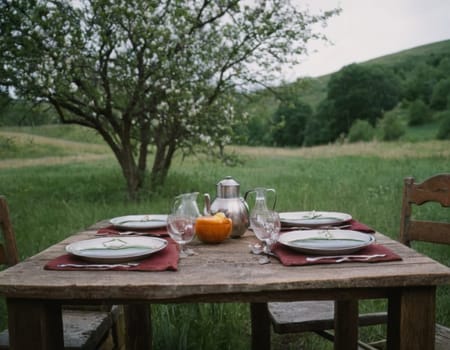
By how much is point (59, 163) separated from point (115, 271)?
30.5ft

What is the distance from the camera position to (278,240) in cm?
149

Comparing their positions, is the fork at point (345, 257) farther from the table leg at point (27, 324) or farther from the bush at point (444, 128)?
the bush at point (444, 128)

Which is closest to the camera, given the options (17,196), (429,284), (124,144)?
(429,284)

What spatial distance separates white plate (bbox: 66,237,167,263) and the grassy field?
97 centimetres

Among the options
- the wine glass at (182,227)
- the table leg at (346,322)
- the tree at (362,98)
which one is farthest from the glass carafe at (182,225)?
the tree at (362,98)

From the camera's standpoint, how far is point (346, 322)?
6.10 feet

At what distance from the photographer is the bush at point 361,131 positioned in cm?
1318

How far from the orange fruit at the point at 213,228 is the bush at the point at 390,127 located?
10765mm

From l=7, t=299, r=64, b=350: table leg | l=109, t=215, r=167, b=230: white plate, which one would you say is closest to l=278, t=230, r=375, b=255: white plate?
l=109, t=215, r=167, b=230: white plate

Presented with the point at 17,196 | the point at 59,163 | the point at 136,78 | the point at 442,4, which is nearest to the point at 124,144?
the point at 136,78

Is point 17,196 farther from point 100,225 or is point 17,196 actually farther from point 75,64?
point 100,225

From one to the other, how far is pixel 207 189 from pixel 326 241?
5107 mm

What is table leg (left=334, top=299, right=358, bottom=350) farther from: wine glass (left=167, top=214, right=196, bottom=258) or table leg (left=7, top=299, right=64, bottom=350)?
table leg (left=7, top=299, right=64, bottom=350)

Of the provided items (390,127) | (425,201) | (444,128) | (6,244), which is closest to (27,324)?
(6,244)
